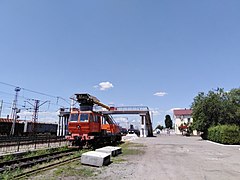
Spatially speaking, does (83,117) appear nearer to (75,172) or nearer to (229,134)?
(75,172)

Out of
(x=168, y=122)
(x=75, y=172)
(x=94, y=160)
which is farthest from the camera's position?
(x=168, y=122)

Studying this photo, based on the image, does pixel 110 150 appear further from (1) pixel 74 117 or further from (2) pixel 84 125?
(1) pixel 74 117

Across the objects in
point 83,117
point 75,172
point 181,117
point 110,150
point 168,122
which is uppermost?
point 168,122

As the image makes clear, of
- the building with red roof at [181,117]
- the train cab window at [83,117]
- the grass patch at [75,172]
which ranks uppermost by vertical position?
the building with red roof at [181,117]

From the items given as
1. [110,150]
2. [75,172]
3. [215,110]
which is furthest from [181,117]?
[75,172]

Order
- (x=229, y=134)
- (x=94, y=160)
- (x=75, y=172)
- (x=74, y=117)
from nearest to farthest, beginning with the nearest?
(x=75, y=172)
(x=94, y=160)
(x=74, y=117)
(x=229, y=134)

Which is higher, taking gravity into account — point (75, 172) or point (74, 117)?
point (74, 117)

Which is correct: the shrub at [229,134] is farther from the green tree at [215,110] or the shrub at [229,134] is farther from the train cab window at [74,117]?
the train cab window at [74,117]

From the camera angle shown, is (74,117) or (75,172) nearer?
(75,172)

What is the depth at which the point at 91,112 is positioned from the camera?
17141 mm

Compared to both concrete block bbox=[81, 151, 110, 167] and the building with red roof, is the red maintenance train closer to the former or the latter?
concrete block bbox=[81, 151, 110, 167]

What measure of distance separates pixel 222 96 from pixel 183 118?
4694 cm

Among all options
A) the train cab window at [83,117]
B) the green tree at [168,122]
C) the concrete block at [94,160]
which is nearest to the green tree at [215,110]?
the train cab window at [83,117]

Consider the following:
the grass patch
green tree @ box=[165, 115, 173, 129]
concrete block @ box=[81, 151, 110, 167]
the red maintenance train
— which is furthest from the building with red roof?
the grass patch
